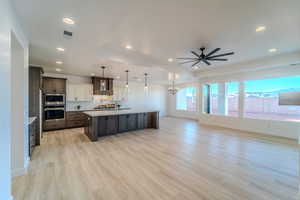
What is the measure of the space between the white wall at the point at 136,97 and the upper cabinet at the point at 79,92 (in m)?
0.45

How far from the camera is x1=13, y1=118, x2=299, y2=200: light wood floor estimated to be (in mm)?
2098

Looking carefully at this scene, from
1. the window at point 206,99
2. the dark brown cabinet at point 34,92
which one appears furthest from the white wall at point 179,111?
the dark brown cabinet at point 34,92

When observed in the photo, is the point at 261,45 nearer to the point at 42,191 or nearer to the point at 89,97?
the point at 42,191

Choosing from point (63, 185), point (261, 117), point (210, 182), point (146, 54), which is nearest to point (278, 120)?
point (261, 117)

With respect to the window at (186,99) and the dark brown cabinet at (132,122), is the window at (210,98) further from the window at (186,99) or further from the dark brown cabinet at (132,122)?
the dark brown cabinet at (132,122)

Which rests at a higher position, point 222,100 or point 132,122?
Answer: point 222,100

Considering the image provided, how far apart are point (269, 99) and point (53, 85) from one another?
31.2 feet

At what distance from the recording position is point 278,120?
5.39 metres

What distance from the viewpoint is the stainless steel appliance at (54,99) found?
5838 mm

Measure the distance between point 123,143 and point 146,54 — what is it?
3.10 metres

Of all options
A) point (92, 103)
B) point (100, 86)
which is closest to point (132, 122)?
point (100, 86)

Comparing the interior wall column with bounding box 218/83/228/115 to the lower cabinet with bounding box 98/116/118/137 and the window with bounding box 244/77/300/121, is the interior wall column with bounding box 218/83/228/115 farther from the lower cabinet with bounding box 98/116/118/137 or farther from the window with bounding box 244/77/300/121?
the lower cabinet with bounding box 98/116/118/137

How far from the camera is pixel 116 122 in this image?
5.64 m

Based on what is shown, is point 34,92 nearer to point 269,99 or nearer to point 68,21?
point 68,21
